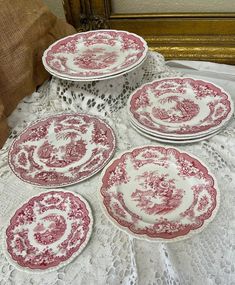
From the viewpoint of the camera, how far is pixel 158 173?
26.5 inches

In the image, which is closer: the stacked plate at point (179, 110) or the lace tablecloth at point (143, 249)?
the lace tablecloth at point (143, 249)

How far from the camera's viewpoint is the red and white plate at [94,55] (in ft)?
2.58

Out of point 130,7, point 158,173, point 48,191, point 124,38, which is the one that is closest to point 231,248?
point 158,173

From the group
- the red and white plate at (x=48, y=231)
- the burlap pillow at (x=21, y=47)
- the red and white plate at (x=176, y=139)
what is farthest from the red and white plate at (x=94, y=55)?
the red and white plate at (x=48, y=231)

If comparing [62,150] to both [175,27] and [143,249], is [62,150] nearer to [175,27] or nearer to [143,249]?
[143,249]

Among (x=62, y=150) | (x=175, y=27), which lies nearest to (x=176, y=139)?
(x=62, y=150)

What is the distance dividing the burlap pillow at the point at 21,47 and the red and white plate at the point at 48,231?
221 millimetres

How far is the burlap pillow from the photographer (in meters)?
0.81

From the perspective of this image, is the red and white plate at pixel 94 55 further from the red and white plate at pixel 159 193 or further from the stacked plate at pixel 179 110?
the red and white plate at pixel 159 193

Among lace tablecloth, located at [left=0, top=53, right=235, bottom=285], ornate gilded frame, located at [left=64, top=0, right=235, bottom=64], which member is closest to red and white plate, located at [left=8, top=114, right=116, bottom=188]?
lace tablecloth, located at [left=0, top=53, right=235, bottom=285]

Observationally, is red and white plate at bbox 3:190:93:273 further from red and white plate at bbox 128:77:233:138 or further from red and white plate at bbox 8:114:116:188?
red and white plate at bbox 128:77:233:138

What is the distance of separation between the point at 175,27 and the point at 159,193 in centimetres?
64

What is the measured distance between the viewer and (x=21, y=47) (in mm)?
837

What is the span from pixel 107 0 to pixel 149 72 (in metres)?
0.33
